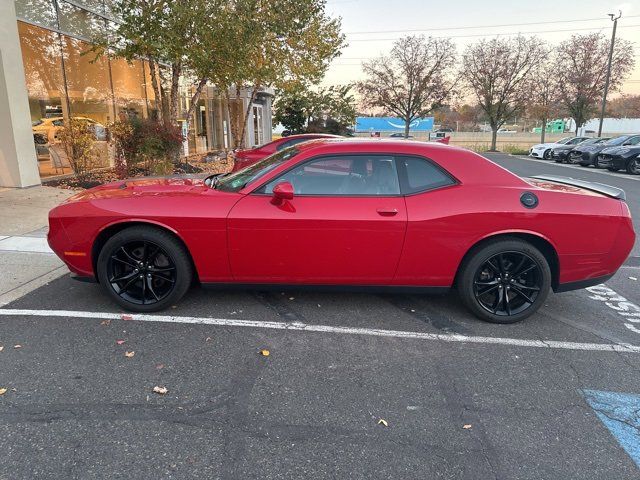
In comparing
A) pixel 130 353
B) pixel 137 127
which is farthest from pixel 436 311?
pixel 137 127

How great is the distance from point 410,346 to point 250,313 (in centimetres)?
145

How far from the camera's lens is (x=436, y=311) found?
13.7 feet

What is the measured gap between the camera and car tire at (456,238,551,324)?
3.79 metres

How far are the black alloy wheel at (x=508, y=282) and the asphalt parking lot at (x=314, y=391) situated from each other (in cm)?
19

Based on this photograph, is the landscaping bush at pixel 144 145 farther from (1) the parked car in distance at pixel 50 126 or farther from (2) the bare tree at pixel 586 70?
(2) the bare tree at pixel 586 70

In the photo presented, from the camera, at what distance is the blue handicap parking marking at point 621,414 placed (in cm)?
246

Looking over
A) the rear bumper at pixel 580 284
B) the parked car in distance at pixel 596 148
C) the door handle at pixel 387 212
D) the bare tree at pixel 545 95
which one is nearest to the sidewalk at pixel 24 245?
the door handle at pixel 387 212

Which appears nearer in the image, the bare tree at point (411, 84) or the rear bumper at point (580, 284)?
the rear bumper at point (580, 284)

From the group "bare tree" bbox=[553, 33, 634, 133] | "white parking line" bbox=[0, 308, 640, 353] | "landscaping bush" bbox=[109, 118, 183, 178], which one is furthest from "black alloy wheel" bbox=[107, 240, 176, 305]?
"bare tree" bbox=[553, 33, 634, 133]

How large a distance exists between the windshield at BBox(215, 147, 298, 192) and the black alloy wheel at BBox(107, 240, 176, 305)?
32.2 inches

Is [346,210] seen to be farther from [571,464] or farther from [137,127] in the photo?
[137,127]

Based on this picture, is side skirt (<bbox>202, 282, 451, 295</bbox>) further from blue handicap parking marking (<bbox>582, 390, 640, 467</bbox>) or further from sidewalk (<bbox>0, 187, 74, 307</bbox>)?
sidewalk (<bbox>0, 187, 74, 307</bbox>)

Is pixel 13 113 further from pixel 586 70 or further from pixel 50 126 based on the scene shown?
pixel 586 70

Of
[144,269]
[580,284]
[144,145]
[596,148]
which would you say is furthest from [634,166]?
[144,269]
